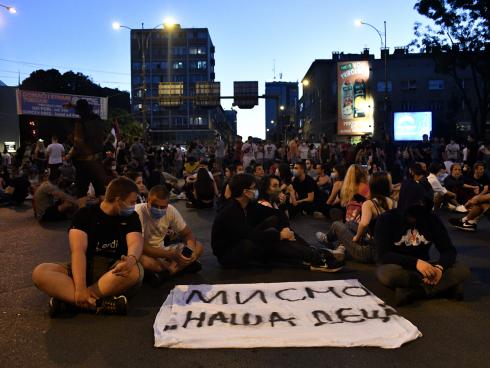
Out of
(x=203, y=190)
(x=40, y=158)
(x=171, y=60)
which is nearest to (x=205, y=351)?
(x=203, y=190)

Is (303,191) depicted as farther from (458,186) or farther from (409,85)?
(409,85)

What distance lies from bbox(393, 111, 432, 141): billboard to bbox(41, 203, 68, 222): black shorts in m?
31.2

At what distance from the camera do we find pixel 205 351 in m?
3.88

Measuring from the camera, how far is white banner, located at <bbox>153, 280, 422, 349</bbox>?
13.1 ft

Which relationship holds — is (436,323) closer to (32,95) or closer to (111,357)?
(111,357)

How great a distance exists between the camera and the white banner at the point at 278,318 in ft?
13.1

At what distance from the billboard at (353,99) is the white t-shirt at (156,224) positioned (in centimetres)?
4516

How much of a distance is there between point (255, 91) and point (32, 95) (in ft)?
60.8

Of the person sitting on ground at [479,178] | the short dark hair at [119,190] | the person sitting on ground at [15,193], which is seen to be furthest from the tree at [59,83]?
the short dark hair at [119,190]

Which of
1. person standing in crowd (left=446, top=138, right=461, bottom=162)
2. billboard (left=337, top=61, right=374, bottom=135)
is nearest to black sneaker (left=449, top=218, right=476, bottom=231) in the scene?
person standing in crowd (left=446, top=138, right=461, bottom=162)

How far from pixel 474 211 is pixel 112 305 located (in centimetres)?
738

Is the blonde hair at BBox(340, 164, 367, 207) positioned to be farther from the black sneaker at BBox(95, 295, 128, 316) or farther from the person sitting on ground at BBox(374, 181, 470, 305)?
the black sneaker at BBox(95, 295, 128, 316)

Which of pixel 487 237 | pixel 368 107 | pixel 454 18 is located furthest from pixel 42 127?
pixel 487 237

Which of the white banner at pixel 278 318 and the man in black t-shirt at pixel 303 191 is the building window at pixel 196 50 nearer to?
the man in black t-shirt at pixel 303 191
